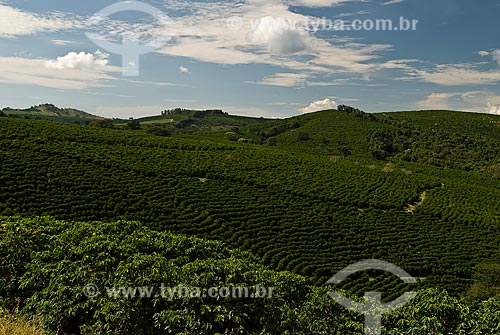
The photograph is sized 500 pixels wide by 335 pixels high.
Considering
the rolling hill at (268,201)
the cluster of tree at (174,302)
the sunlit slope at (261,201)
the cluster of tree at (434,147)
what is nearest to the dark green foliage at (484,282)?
the rolling hill at (268,201)

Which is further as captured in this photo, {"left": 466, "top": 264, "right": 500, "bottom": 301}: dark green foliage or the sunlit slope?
the sunlit slope

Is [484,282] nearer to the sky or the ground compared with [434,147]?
nearer to the ground

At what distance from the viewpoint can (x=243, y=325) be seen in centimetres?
1023

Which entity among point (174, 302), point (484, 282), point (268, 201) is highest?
point (174, 302)

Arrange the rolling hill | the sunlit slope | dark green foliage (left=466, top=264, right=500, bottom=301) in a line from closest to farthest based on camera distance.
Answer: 1. dark green foliage (left=466, top=264, right=500, bottom=301)
2. the rolling hill
3. the sunlit slope

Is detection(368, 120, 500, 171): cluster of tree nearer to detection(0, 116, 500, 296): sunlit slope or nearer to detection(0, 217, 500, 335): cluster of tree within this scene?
detection(0, 116, 500, 296): sunlit slope

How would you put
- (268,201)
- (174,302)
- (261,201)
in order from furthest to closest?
(268,201) → (261,201) → (174,302)

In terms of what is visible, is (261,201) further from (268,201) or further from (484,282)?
(484,282)

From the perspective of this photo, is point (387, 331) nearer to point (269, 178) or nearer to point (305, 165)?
point (269, 178)

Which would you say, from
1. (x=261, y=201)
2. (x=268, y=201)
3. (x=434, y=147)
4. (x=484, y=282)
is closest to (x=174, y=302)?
(x=484, y=282)

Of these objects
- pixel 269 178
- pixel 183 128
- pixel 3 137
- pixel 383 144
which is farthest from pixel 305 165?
pixel 183 128

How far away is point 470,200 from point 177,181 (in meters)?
46.1

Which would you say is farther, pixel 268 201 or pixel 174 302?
pixel 268 201

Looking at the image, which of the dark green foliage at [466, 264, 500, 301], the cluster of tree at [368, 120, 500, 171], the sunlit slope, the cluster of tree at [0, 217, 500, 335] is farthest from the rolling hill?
the cluster of tree at [368, 120, 500, 171]
